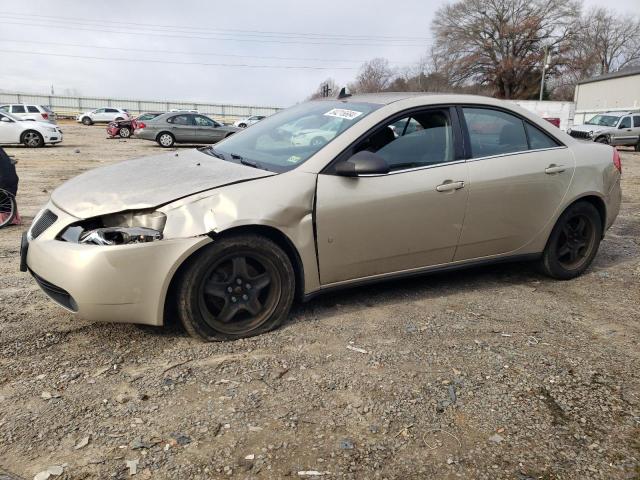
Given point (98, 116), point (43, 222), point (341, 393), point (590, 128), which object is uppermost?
point (98, 116)

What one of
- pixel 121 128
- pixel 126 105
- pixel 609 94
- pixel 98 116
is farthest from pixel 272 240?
pixel 126 105

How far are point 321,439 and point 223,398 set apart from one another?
22.8 inches

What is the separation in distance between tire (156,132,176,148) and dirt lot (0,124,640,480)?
19135mm

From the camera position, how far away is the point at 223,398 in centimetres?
271

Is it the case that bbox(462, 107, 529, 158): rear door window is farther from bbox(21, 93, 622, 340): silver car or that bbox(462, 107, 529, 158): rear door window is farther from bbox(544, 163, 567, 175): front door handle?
bbox(544, 163, 567, 175): front door handle

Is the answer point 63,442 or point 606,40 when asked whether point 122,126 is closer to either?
point 63,442

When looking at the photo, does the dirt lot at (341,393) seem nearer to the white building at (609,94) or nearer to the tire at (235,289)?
the tire at (235,289)

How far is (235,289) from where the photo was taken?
10.8 ft

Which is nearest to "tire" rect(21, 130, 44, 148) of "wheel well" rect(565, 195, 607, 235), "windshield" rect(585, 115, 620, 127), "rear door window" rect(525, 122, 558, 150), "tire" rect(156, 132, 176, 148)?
"tire" rect(156, 132, 176, 148)

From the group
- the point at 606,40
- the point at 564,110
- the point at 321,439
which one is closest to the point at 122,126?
the point at 321,439

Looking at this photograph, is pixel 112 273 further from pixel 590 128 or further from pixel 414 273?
pixel 590 128

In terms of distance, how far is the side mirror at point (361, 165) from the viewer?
3.44 meters

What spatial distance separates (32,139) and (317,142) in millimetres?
19283

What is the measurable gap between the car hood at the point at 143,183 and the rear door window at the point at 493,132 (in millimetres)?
1691
